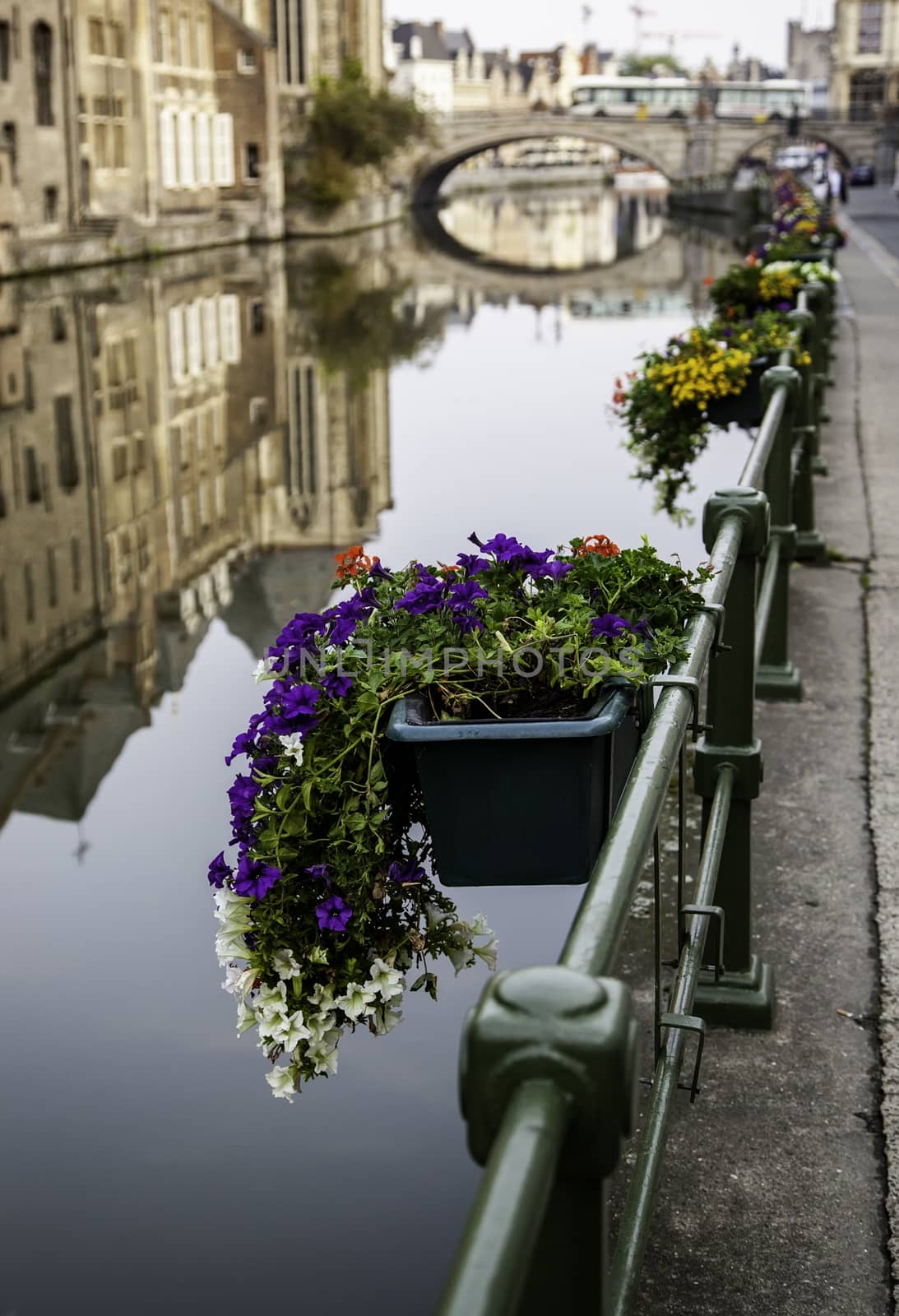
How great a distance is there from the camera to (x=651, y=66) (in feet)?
526

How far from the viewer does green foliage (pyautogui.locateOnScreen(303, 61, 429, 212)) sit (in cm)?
5816

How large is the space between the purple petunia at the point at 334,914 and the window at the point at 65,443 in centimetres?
1340

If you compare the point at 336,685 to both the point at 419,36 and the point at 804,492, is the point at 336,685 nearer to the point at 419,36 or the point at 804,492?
the point at 804,492

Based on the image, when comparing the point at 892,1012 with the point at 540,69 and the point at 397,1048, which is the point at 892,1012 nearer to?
the point at 397,1048

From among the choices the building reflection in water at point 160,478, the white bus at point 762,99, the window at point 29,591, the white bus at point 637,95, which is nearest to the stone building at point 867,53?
the white bus at point 762,99

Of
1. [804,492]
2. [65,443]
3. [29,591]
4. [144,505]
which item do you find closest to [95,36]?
[65,443]

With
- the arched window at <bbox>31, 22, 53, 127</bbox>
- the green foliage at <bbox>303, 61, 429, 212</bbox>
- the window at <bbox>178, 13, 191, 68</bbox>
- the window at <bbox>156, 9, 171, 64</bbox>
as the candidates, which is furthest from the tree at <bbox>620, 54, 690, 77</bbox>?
the arched window at <bbox>31, 22, 53, 127</bbox>

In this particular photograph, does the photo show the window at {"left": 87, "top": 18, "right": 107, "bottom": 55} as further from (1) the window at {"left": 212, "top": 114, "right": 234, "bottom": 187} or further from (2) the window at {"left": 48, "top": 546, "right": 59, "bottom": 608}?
(2) the window at {"left": 48, "top": 546, "right": 59, "bottom": 608}

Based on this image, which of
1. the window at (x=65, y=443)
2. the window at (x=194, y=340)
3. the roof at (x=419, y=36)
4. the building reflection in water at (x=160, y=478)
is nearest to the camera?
the building reflection in water at (x=160, y=478)

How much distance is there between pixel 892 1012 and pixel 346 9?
225 ft

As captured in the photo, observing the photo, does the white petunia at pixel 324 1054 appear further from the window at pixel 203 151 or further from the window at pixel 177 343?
the window at pixel 203 151

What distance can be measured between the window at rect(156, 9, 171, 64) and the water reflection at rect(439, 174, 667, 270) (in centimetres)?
1065

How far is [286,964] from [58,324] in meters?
26.3

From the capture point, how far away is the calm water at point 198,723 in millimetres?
4441
